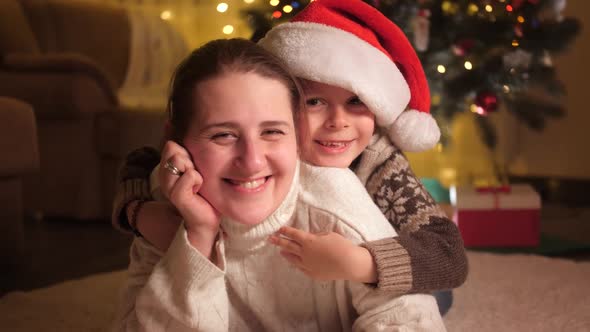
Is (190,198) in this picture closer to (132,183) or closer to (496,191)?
(132,183)

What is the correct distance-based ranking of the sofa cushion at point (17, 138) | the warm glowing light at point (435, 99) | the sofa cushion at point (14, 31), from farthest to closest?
the sofa cushion at point (14, 31) → the warm glowing light at point (435, 99) → the sofa cushion at point (17, 138)

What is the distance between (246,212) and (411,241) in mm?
266

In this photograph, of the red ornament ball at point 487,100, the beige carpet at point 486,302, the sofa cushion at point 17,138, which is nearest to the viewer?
the beige carpet at point 486,302

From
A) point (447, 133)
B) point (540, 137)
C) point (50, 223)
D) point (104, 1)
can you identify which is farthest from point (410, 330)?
point (104, 1)

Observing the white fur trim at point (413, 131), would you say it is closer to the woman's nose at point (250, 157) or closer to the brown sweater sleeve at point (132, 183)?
the woman's nose at point (250, 157)

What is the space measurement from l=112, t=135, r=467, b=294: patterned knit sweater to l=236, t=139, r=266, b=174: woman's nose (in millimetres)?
205

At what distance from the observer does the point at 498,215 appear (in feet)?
6.89

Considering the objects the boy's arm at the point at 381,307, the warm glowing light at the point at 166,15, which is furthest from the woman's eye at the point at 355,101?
the warm glowing light at the point at 166,15

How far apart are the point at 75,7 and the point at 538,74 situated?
216 cm

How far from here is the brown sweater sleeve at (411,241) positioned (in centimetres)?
95

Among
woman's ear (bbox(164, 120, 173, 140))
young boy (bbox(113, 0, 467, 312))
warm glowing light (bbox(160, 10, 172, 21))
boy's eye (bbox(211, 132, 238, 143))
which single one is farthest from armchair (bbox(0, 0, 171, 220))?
boy's eye (bbox(211, 132, 238, 143))

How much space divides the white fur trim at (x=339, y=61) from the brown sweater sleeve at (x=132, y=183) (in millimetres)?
363

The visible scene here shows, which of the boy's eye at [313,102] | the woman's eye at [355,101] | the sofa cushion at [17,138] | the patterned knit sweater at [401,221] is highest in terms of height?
the woman's eye at [355,101]

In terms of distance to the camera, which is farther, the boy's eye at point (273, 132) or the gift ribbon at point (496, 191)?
the gift ribbon at point (496, 191)
